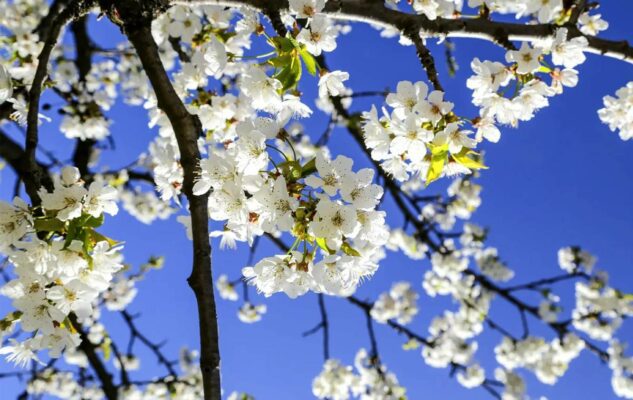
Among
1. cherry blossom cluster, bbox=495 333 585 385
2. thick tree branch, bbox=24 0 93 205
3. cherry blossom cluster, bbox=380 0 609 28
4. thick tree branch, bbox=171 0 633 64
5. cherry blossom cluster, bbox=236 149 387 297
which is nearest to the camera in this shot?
cherry blossom cluster, bbox=236 149 387 297

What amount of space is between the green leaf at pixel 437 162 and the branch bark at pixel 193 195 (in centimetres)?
72

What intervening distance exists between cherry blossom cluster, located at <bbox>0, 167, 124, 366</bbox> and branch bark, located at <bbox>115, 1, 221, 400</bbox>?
25 cm

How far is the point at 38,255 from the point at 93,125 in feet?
9.51

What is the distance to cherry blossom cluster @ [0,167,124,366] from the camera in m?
1.57

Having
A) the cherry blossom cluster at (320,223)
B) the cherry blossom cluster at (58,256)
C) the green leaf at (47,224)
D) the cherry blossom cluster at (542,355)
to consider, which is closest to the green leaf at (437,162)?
the cherry blossom cluster at (320,223)

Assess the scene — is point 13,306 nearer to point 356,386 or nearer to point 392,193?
point 392,193

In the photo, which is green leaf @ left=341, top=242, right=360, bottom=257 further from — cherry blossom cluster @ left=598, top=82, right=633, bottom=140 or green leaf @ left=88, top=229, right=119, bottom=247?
cherry blossom cluster @ left=598, top=82, right=633, bottom=140

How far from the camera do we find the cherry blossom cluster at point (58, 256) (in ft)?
5.15

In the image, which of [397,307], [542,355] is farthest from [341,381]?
[542,355]

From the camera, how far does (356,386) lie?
6.93 m

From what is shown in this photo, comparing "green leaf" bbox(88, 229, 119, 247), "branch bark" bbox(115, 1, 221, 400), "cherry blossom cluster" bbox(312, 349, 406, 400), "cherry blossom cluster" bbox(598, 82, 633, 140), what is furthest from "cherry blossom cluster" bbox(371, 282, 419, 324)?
"green leaf" bbox(88, 229, 119, 247)

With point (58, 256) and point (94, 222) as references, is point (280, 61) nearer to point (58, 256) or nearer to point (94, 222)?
point (94, 222)

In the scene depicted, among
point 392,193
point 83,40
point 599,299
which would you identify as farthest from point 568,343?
point 83,40

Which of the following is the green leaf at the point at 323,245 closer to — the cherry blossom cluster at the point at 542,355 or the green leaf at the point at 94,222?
the green leaf at the point at 94,222
